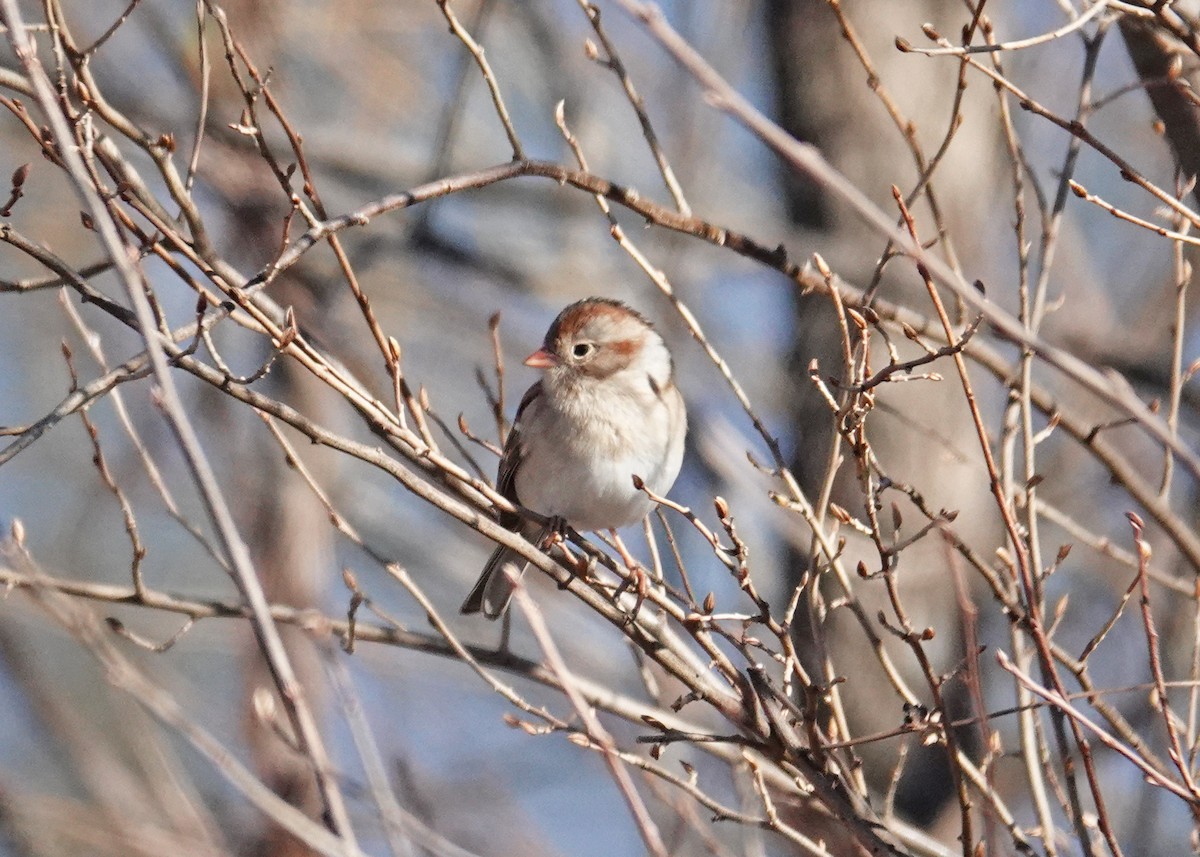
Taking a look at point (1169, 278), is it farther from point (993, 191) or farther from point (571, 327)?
point (571, 327)

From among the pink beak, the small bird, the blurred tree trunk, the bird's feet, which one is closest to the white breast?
the small bird

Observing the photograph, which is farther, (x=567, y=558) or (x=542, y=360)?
(x=542, y=360)

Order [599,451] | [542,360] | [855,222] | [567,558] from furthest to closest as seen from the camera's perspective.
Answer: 1. [855,222]
2. [542,360]
3. [599,451]
4. [567,558]

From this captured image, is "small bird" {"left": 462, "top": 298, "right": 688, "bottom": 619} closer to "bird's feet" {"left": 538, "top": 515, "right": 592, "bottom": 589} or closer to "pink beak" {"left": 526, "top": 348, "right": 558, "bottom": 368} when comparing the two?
"pink beak" {"left": 526, "top": 348, "right": 558, "bottom": 368}

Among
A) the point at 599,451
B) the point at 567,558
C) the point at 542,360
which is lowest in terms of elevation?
the point at 567,558

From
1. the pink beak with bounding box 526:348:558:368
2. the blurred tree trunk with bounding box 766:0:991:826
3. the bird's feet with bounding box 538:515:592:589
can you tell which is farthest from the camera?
the blurred tree trunk with bounding box 766:0:991:826

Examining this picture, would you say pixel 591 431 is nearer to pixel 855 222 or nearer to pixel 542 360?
pixel 542 360

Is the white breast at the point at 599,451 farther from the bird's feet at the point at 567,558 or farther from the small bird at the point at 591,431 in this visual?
the bird's feet at the point at 567,558

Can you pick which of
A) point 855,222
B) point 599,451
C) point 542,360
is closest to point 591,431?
point 599,451

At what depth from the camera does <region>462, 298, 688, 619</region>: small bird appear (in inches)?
196

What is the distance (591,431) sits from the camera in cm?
508

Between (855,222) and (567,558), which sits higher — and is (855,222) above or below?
above

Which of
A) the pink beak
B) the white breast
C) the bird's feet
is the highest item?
the pink beak

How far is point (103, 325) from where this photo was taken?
7.21 m
